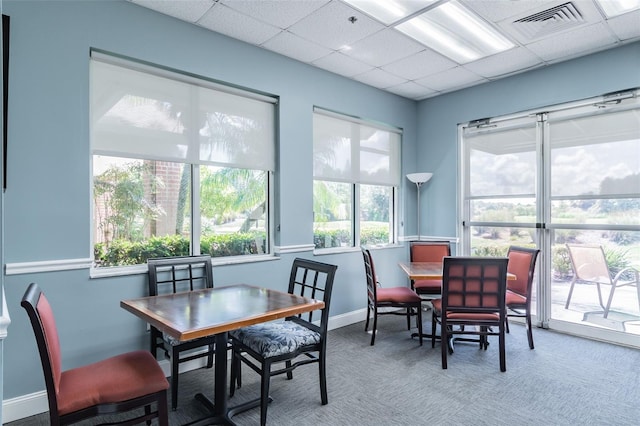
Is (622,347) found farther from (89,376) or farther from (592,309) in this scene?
(89,376)

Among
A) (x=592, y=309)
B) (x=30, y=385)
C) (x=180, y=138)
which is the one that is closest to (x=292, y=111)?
(x=180, y=138)

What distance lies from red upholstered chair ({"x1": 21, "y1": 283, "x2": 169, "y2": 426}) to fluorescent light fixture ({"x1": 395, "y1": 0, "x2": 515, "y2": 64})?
10.5 ft

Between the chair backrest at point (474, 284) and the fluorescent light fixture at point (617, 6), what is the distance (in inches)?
84.8

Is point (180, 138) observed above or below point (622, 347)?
above

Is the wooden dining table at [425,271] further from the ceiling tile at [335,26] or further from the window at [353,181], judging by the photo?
the ceiling tile at [335,26]

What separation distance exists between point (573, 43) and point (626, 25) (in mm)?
410

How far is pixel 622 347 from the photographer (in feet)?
11.9

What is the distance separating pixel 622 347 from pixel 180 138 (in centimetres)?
457

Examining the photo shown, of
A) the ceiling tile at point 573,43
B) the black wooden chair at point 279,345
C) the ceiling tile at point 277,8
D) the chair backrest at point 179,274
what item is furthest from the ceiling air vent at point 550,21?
the chair backrest at point 179,274

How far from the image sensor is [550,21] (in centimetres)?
317

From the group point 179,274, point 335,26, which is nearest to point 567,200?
point 335,26

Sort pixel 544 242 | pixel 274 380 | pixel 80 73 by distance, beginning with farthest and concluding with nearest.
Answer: pixel 544 242 → pixel 274 380 → pixel 80 73

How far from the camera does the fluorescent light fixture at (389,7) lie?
287cm

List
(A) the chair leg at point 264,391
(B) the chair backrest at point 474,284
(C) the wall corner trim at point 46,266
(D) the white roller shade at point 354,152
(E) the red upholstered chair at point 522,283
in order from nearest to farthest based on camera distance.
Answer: (A) the chair leg at point 264,391, (C) the wall corner trim at point 46,266, (B) the chair backrest at point 474,284, (E) the red upholstered chair at point 522,283, (D) the white roller shade at point 354,152
